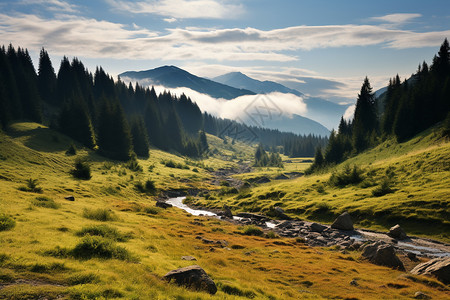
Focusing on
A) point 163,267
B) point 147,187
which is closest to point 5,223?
point 163,267

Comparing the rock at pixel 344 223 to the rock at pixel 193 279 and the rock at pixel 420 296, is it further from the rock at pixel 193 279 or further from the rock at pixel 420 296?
the rock at pixel 193 279

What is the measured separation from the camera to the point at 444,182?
41594 mm

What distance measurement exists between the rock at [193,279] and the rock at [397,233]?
108ft

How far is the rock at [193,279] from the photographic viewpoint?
13.7 m

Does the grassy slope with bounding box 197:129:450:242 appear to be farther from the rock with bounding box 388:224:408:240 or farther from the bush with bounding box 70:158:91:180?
the bush with bounding box 70:158:91:180

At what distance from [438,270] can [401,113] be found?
75.1 m

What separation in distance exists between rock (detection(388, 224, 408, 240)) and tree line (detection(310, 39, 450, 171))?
3825cm

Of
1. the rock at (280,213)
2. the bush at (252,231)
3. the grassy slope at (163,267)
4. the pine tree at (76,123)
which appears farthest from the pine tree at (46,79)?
the bush at (252,231)

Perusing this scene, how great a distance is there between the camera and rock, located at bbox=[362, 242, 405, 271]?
25250 millimetres

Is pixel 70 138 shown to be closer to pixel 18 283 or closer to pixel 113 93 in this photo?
pixel 113 93

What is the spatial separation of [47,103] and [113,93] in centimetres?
3676

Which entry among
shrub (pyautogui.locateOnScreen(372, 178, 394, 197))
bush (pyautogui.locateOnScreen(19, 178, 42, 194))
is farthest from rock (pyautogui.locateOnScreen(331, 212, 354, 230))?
bush (pyautogui.locateOnScreen(19, 178, 42, 194))

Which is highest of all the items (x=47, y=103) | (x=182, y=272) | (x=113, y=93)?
(x=113, y=93)

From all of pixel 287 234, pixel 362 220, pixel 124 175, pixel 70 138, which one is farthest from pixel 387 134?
pixel 70 138
